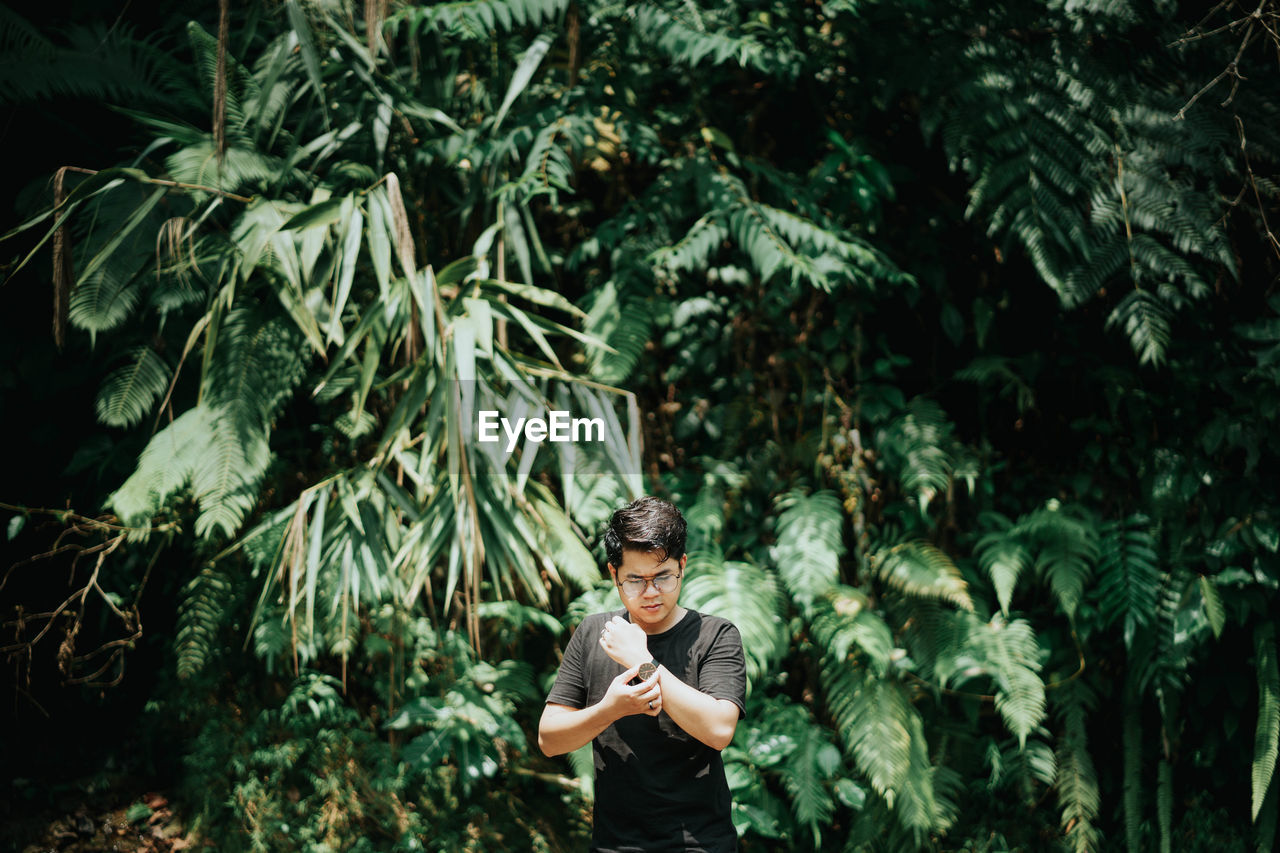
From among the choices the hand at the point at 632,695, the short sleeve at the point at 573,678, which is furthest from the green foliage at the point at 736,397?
the hand at the point at 632,695

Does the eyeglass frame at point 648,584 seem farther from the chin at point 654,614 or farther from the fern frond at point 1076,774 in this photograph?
the fern frond at point 1076,774

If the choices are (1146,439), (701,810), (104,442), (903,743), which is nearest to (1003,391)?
(1146,439)

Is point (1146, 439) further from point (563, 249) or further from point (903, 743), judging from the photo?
point (563, 249)

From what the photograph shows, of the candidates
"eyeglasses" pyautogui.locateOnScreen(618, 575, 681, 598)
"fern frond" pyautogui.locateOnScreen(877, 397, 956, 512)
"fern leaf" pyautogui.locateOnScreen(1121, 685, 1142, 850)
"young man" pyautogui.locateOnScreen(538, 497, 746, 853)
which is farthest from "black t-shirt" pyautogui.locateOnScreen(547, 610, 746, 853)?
"fern leaf" pyautogui.locateOnScreen(1121, 685, 1142, 850)

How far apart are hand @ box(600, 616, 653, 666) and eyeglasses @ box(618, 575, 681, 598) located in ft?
0.23

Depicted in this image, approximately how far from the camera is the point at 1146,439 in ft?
11.0

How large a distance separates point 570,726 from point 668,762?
18 centimetres

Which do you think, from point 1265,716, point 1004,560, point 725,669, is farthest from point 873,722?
point 725,669

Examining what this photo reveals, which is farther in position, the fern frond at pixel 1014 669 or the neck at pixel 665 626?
the fern frond at pixel 1014 669

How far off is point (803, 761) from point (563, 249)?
2.14 metres

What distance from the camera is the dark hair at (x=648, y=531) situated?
1356 mm

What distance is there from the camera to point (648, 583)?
1.38 metres

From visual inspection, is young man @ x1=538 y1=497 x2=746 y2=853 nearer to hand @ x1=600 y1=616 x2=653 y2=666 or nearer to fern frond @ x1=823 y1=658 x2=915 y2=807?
hand @ x1=600 y1=616 x2=653 y2=666

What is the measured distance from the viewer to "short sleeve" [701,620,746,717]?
1389mm
